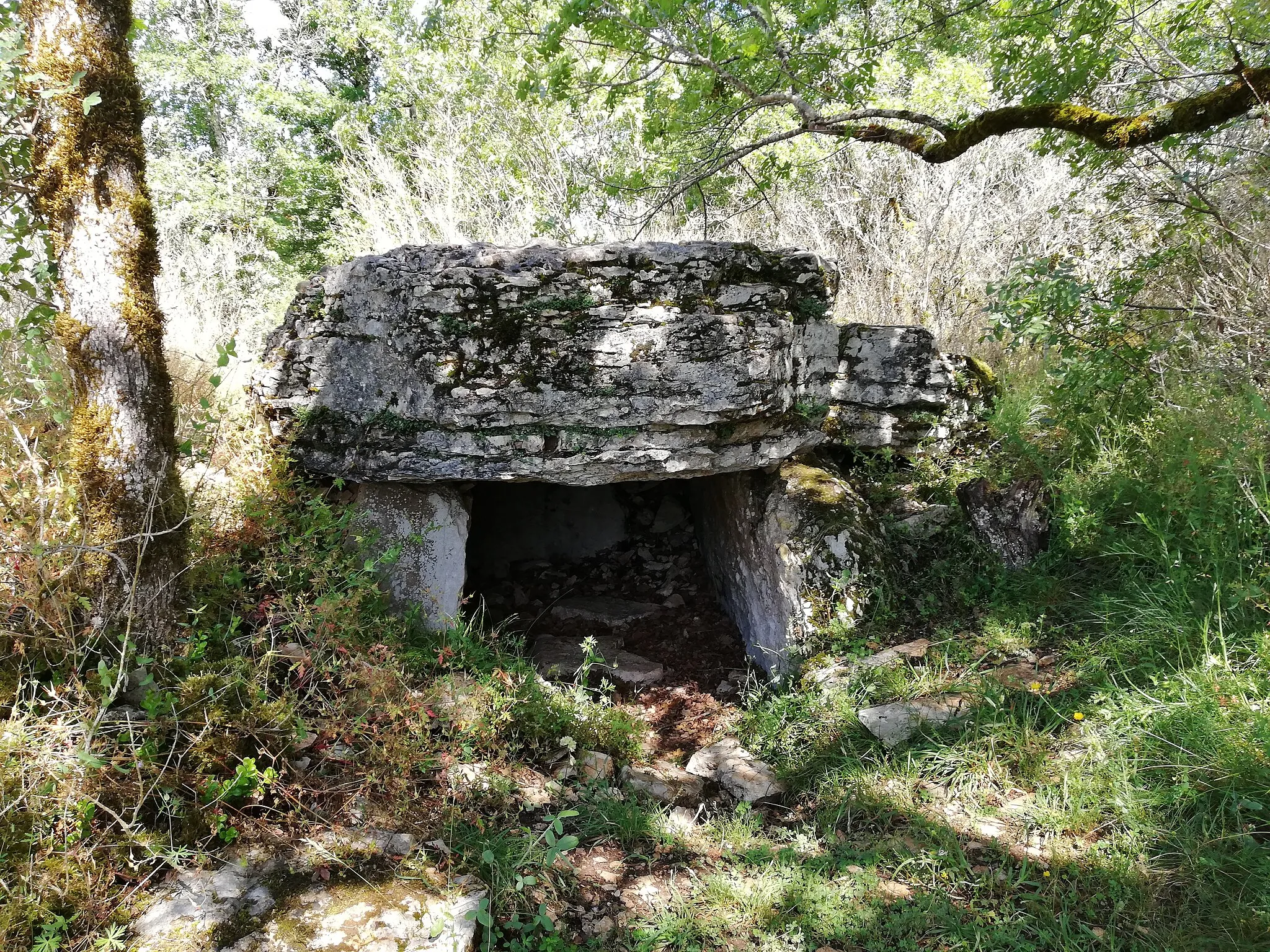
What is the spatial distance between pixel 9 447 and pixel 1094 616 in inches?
201

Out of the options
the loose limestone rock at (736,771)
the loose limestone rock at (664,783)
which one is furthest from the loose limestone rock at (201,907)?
the loose limestone rock at (736,771)

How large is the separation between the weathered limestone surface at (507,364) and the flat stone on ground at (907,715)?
179 cm

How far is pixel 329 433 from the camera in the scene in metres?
4.03

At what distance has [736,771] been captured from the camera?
11.8 feet

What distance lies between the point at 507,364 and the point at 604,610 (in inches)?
98.7

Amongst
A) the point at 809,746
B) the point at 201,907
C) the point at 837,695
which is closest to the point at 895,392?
the point at 837,695

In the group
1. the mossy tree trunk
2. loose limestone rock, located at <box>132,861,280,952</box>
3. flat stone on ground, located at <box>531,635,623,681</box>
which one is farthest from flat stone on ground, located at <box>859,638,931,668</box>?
the mossy tree trunk

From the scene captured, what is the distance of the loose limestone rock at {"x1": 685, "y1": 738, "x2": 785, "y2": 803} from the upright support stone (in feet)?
Result: 5.45

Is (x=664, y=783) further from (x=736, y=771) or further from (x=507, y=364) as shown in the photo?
(x=507, y=364)

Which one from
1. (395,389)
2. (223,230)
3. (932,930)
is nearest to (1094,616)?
(932,930)

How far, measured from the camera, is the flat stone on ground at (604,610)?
5.57 m

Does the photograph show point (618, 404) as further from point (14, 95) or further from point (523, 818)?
point (14, 95)

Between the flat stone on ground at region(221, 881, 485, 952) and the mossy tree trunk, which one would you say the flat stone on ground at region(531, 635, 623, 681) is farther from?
the mossy tree trunk

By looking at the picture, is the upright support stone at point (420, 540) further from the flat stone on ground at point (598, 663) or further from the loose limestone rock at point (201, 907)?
the loose limestone rock at point (201, 907)
